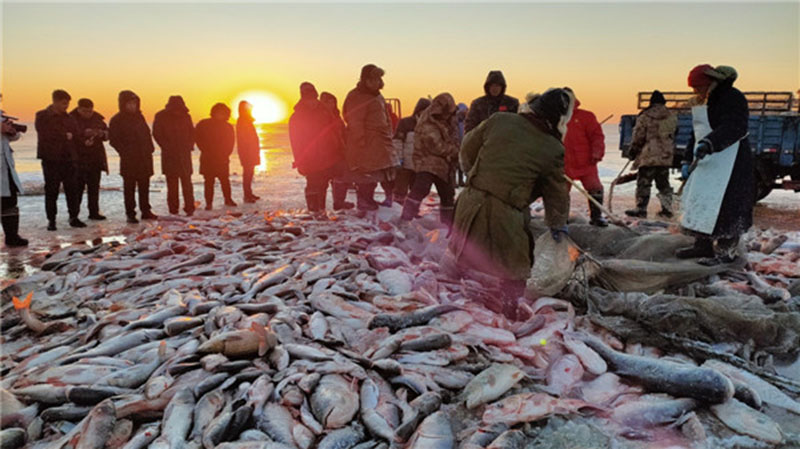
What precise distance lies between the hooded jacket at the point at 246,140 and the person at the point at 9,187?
5.00 meters

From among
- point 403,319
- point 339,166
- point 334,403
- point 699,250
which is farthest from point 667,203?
point 334,403

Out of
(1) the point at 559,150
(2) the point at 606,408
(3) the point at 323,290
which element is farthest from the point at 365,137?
(2) the point at 606,408

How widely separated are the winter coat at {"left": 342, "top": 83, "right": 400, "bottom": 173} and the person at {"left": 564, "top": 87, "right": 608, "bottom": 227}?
2917 millimetres

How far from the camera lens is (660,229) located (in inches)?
293

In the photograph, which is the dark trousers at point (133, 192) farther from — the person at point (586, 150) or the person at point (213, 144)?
the person at point (586, 150)

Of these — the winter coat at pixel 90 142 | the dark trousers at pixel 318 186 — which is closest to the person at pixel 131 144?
the winter coat at pixel 90 142

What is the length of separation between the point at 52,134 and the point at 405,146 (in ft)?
19.6

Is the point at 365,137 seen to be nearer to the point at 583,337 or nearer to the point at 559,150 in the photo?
the point at 559,150

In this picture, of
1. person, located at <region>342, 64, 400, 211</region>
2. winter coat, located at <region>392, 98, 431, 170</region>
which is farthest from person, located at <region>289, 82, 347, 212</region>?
winter coat, located at <region>392, 98, 431, 170</region>

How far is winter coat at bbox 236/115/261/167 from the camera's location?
1220 centimetres

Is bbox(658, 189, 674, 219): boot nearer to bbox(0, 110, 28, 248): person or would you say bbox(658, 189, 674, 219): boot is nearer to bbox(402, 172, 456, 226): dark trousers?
bbox(402, 172, 456, 226): dark trousers

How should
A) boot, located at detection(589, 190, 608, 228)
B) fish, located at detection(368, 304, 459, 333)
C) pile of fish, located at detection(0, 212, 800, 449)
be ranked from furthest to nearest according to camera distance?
boot, located at detection(589, 190, 608, 228), fish, located at detection(368, 304, 459, 333), pile of fish, located at detection(0, 212, 800, 449)

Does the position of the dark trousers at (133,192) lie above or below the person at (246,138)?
below

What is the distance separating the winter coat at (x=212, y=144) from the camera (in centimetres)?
1112
